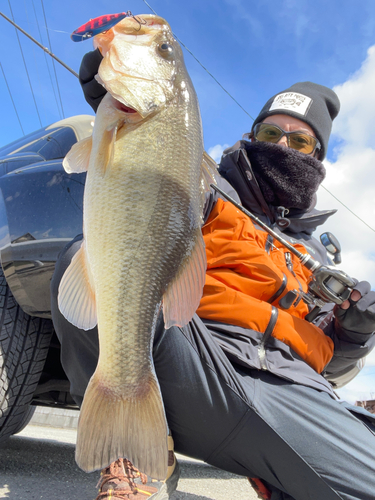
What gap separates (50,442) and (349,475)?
2865 millimetres

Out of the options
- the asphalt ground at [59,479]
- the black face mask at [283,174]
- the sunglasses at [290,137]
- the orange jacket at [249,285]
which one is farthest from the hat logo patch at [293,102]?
the asphalt ground at [59,479]

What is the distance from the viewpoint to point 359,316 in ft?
6.25

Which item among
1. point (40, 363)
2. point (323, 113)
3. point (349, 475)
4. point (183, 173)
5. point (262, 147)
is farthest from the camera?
point (323, 113)

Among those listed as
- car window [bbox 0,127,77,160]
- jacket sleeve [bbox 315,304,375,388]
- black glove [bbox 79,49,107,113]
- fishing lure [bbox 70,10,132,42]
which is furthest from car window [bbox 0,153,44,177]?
jacket sleeve [bbox 315,304,375,388]

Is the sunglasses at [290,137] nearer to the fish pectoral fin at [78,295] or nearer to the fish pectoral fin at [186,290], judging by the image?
the fish pectoral fin at [186,290]

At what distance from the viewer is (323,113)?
113 inches

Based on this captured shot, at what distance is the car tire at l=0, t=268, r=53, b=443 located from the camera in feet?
6.45

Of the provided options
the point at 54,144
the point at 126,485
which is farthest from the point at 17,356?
the point at 54,144

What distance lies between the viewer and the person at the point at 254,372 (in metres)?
1.46

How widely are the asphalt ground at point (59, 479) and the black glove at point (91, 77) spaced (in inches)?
70.4

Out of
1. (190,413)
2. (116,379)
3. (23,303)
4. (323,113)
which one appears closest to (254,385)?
(190,413)

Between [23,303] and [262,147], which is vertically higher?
[262,147]

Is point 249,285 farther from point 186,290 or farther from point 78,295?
point 78,295

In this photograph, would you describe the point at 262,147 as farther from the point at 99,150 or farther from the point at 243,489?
the point at 243,489
